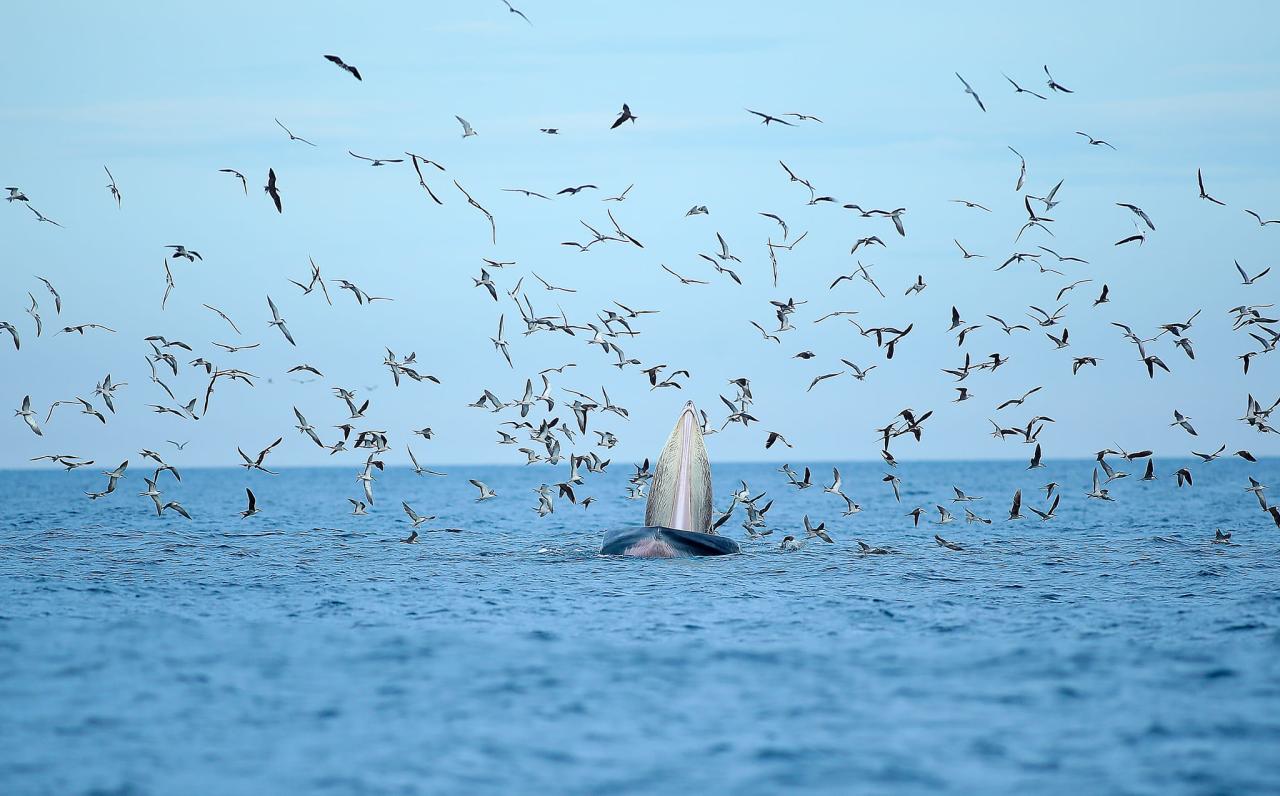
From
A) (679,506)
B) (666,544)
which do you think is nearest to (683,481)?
(679,506)

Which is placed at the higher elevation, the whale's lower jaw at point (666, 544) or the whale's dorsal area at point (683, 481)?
the whale's dorsal area at point (683, 481)

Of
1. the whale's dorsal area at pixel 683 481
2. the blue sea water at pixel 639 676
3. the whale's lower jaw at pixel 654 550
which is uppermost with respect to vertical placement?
the whale's dorsal area at pixel 683 481

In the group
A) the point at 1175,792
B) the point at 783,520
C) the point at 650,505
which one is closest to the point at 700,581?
the point at 650,505

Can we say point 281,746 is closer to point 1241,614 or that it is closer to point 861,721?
point 861,721

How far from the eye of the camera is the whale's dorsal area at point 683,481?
120 feet

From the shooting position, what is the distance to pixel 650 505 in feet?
125

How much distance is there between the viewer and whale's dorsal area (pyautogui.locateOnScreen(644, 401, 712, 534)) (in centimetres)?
3647

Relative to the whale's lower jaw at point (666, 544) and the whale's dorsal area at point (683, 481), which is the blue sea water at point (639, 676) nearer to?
the whale's lower jaw at point (666, 544)

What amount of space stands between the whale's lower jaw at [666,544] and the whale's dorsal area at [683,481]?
0.76m

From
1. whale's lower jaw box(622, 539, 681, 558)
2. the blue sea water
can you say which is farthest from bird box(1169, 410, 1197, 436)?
whale's lower jaw box(622, 539, 681, 558)

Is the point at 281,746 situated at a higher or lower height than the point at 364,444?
lower

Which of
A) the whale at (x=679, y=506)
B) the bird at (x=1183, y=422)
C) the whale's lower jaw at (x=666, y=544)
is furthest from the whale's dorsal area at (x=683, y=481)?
the bird at (x=1183, y=422)

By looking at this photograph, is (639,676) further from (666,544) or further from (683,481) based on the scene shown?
(683,481)

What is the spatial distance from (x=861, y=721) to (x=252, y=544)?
104ft
